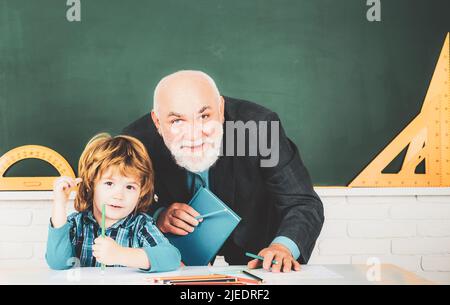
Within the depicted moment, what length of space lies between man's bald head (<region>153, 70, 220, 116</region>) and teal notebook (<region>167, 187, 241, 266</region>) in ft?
1.06

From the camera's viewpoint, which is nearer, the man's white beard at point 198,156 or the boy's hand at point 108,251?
the boy's hand at point 108,251

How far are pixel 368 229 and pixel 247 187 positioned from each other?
47 cm

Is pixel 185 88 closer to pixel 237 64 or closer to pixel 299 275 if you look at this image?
pixel 237 64

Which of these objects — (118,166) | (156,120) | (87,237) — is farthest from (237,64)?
(87,237)

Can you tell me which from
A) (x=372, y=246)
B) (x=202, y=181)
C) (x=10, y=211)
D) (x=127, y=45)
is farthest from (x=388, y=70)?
(x=10, y=211)

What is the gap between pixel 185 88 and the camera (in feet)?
5.86

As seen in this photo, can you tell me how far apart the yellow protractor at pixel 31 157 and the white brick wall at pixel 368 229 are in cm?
5

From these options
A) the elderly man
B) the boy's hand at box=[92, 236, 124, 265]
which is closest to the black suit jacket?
the elderly man

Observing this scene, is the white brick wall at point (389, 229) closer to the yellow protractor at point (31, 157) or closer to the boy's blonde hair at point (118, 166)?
the boy's blonde hair at point (118, 166)

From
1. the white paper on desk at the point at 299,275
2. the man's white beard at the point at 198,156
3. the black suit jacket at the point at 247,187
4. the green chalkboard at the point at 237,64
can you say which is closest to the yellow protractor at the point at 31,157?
the green chalkboard at the point at 237,64

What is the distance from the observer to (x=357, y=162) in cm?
189

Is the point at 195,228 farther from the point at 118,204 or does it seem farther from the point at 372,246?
the point at 372,246

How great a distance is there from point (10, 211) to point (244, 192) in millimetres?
827

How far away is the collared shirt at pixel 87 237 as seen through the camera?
152 centimetres
